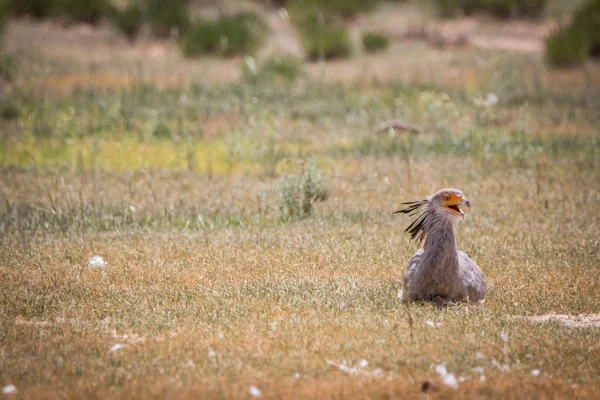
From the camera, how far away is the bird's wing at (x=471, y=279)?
757cm

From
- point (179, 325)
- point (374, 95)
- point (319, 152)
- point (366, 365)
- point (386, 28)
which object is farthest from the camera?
point (386, 28)

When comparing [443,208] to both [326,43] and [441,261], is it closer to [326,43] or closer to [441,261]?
[441,261]

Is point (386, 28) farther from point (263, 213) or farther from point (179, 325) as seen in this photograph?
point (179, 325)

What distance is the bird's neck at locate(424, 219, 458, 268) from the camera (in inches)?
290

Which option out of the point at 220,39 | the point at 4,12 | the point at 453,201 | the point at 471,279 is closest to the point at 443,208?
the point at 453,201

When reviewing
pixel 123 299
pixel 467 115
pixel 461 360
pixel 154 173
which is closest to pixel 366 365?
pixel 461 360

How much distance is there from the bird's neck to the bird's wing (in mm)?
210

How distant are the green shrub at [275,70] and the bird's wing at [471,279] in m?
10.9

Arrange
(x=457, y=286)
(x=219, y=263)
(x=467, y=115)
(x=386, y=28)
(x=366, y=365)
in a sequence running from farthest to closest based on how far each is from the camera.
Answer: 1. (x=386, y=28)
2. (x=467, y=115)
3. (x=219, y=263)
4. (x=457, y=286)
5. (x=366, y=365)

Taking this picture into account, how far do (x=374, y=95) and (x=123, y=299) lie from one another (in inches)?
424

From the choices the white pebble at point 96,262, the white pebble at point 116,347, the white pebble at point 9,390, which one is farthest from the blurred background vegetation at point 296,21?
the white pebble at point 9,390

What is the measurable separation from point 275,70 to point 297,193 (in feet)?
27.4

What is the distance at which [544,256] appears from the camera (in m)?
9.18

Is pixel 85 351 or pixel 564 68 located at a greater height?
pixel 564 68
